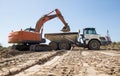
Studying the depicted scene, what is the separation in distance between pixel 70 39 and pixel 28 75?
67.9 ft

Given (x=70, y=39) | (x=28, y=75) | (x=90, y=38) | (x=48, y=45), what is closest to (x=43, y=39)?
(x=48, y=45)

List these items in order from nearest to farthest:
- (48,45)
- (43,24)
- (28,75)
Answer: (28,75) < (48,45) < (43,24)

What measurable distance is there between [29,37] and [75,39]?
17.0 ft

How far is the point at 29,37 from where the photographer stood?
1000 inches

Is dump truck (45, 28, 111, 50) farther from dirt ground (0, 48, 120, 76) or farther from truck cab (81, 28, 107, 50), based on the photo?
dirt ground (0, 48, 120, 76)

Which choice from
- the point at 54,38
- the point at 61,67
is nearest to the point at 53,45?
the point at 54,38

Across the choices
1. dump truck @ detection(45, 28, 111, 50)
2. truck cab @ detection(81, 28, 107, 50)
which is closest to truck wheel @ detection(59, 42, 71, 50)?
dump truck @ detection(45, 28, 111, 50)

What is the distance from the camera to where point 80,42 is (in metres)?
27.8

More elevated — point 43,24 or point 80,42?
point 43,24

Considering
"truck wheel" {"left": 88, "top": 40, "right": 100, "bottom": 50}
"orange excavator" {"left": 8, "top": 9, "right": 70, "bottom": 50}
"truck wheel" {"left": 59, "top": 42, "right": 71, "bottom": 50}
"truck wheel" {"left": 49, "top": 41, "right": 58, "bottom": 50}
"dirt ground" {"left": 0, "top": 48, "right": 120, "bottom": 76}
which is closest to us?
"dirt ground" {"left": 0, "top": 48, "right": 120, "bottom": 76}

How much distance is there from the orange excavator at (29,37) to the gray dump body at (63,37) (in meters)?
0.66

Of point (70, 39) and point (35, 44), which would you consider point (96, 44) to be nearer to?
point (70, 39)

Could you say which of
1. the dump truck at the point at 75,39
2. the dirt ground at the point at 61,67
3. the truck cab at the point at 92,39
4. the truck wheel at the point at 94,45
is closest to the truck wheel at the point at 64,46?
the dump truck at the point at 75,39

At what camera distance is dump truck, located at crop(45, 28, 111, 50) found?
2714cm
